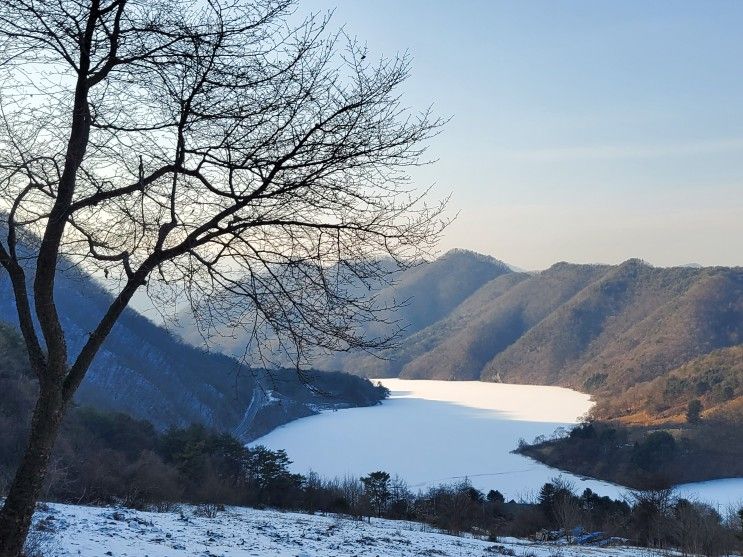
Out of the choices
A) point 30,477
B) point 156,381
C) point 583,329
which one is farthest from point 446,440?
point 583,329

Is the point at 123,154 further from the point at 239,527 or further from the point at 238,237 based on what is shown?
the point at 239,527

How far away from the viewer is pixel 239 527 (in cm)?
1067

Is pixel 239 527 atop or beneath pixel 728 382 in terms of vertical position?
beneath

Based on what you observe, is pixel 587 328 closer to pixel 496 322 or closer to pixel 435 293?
pixel 496 322

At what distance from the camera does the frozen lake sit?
51.7 m

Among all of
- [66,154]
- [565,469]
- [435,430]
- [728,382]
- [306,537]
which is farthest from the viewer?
[435,430]

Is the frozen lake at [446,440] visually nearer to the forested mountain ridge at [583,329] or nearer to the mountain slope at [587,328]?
the forested mountain ridge at [583,329]

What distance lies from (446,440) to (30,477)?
2708 inches

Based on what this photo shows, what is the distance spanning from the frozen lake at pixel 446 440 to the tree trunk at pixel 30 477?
4359cm

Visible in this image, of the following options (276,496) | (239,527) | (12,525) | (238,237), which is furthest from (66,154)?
(276,496)

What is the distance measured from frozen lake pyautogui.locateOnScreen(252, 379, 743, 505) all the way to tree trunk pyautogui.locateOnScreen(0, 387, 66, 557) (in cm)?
4359

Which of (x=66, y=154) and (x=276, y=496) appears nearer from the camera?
(x=66, y=154)

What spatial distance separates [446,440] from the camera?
70.3 metres

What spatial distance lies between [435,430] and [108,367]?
38.2 meters
